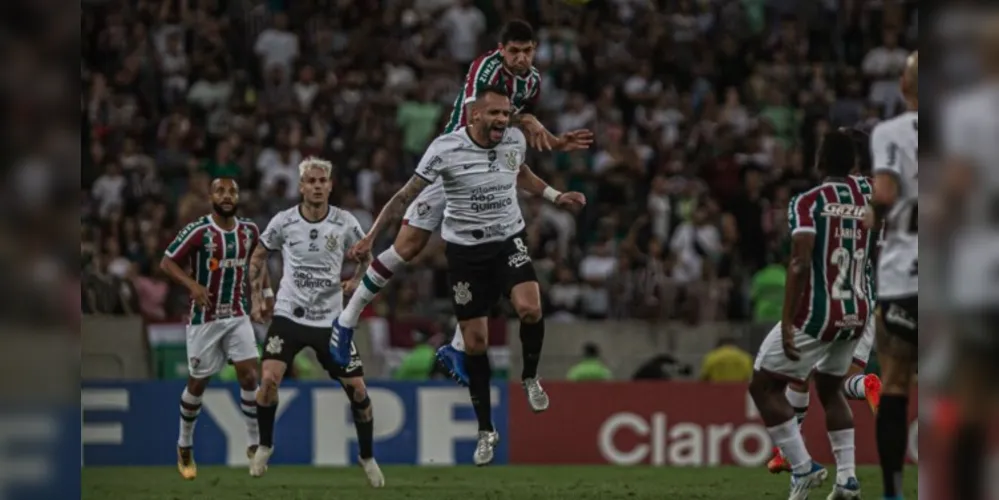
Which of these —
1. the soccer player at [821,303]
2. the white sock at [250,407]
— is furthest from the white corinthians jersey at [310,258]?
the soccer player at [821,303]

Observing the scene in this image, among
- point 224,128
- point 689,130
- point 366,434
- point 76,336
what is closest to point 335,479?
point 366,434

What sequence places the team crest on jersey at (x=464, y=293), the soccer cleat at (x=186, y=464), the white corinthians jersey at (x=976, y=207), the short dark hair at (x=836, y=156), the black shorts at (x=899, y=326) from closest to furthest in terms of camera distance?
the white corinthians jersey at (x=976, y=207)
the black shorts at (x=899, y=326)
the short dark hair at (x=836, y=156)
the team crest on jersey at (x=464, y=293)
the soccer cleat at (x=186, y=464)

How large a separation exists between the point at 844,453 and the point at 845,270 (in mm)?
1343

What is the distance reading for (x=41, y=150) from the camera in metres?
3.50

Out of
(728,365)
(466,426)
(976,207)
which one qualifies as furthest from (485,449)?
(976,207)

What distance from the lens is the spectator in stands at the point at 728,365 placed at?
20.4 m

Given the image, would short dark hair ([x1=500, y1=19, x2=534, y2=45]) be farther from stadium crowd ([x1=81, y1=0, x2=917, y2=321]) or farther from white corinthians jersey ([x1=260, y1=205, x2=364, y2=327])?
stadium crowd ([x1=81, y1=0, x2=917, y2=321])

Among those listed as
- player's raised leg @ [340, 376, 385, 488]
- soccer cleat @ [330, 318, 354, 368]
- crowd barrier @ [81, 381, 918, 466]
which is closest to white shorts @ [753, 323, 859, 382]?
soccer cleat @ [330, 318, 354, 368]

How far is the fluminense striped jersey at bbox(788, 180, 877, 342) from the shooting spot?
1039 cm

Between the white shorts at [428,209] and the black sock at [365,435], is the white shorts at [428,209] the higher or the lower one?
the higher one

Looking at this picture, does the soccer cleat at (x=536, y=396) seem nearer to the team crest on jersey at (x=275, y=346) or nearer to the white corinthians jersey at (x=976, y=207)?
the team crest on jersey at (x=275, y=346)

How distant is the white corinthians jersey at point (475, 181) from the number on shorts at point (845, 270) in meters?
2.84

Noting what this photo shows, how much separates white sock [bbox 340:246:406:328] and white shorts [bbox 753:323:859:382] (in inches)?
128

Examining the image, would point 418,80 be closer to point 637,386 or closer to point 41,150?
point 637,386
